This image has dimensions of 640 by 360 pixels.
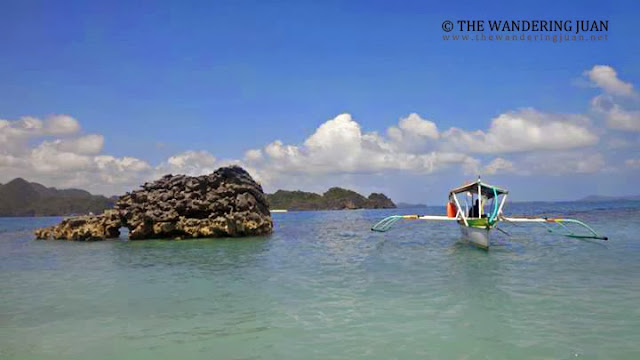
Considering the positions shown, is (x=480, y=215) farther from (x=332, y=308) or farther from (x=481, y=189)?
(x=332, y=308)

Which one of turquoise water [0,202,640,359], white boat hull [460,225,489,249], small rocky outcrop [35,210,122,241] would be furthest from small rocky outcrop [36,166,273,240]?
white boat hull [460,225,489,249]

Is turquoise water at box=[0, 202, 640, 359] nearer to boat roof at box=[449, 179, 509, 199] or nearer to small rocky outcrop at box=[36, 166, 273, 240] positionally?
boat roof at box=[449, 179, 509, 199]

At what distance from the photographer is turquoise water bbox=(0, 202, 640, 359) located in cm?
884

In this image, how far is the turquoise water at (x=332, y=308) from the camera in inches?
348

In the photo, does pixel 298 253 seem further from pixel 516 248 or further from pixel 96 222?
pixel 96 222

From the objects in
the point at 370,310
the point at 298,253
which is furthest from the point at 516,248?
the point at 370,310

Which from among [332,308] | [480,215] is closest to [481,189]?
[480,215]

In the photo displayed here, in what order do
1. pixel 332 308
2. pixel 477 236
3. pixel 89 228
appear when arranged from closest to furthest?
pixel 332 308 → pixel 477 236 → pixel 89 228

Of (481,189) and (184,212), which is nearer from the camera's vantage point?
(481,189)

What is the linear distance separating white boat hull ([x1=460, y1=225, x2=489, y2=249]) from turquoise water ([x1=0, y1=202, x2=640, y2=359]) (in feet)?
5.55

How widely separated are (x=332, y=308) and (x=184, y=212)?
100 ft

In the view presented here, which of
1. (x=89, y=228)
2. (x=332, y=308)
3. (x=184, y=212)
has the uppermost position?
(x=184, y=212)

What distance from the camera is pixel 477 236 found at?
26094 millimetres

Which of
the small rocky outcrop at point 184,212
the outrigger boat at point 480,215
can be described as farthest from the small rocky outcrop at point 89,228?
the outrigger boat at point 480,215
